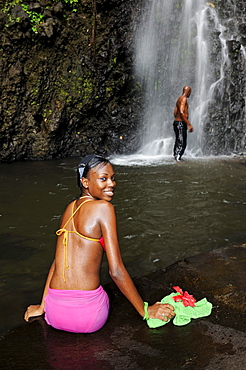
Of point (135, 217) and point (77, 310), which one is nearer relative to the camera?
point (77, 310)

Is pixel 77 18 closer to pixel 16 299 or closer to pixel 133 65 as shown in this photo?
pixel 133 65

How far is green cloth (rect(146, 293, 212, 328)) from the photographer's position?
2.20 metres

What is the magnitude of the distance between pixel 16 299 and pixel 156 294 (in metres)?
1.22

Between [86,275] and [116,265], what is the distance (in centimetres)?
23

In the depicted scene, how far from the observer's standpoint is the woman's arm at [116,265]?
2123mm

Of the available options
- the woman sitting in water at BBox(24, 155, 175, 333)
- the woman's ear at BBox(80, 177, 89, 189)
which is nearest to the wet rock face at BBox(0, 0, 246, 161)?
the woman's ear at BBox(80, 177, 89, 189)

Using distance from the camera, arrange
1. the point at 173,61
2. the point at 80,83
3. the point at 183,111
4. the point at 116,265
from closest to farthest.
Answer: the point at 116,265, the point at 183,111, the point at 80,83, the point at 173,61

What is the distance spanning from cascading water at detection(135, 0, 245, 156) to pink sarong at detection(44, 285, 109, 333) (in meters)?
10.7

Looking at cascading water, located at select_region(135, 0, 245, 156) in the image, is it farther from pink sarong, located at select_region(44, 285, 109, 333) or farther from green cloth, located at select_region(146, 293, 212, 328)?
pink sarong, located at select_region(44, 285, 109, 333)

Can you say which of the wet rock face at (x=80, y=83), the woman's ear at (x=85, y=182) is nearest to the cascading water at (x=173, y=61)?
the wet rock face at (x=80, y=83)

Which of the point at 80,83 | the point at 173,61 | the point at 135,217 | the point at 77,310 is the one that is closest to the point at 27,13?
the point at 80,83

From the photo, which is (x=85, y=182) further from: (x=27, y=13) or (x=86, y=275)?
(x=27, y=13)

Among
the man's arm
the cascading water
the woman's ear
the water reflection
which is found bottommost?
the water reflection

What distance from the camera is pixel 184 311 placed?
2281mm
